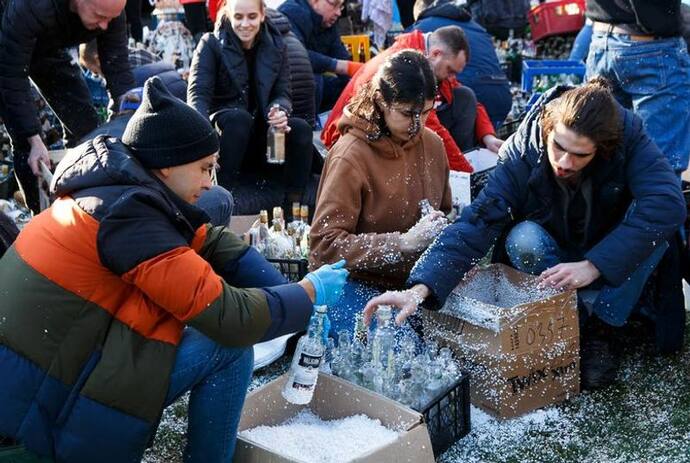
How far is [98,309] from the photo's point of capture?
6.97 feet

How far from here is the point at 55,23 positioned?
406 cm

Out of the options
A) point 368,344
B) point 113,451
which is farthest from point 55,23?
point 113,451

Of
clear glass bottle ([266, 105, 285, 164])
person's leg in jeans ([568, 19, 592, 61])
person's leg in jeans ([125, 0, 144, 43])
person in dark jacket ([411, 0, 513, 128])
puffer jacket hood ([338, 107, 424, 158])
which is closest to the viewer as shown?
puffer jacket hood ([338, 107, 424, 158])

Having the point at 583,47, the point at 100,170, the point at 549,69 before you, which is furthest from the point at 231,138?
the point at 583,47

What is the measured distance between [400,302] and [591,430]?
2.50 ft

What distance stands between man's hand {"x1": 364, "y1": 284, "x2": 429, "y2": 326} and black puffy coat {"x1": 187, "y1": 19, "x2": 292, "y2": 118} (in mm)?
2119

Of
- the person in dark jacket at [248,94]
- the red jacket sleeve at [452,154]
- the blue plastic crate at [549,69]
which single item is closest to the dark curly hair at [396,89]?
the red jacket sleeve at [452,154]

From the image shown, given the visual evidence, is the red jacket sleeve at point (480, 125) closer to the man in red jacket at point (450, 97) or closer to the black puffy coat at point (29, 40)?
the man in red jacket at point (450, 97)

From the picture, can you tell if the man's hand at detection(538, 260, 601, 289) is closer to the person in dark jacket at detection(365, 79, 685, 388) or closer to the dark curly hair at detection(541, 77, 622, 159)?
the person in dark jacket at detection(365, 79, 685, 388)

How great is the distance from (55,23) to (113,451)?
98.4 inches

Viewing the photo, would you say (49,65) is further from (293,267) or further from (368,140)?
(368,140)

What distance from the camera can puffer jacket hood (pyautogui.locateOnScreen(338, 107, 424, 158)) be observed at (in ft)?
10.5

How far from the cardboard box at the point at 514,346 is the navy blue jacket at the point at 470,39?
299 cm

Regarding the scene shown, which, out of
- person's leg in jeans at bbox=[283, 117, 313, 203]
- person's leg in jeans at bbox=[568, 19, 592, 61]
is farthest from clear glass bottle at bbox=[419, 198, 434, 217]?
person's leg in jeans at bbox=[568, 19, 592, 61]
